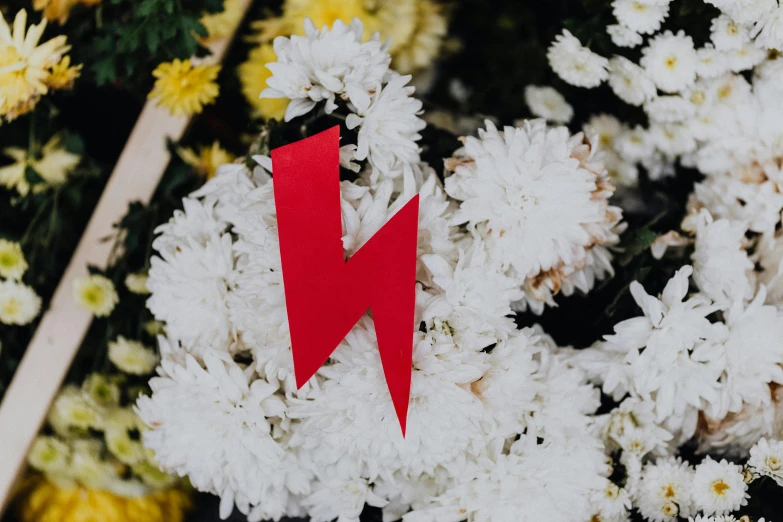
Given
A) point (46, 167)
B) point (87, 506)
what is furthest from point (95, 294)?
point (87, 506)

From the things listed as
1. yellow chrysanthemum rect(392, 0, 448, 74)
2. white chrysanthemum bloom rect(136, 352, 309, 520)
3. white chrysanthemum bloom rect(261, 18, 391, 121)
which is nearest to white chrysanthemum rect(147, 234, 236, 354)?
white chrysanthemum bloom rect(136, 352, 309, 520)

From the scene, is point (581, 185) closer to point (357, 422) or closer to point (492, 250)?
point (492, 250)

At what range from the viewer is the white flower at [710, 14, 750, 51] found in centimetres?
65

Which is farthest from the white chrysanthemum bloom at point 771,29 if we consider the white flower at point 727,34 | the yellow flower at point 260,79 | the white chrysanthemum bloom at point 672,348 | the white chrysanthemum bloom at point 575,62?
the yellow flower at point 260,79

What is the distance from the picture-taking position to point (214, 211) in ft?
2.08

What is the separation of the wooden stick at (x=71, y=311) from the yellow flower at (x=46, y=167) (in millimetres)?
66

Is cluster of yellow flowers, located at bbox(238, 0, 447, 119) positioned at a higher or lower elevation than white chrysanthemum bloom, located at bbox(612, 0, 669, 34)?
lower

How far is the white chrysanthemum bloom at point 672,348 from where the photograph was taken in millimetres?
574

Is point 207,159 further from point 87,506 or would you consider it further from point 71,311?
point 87,506

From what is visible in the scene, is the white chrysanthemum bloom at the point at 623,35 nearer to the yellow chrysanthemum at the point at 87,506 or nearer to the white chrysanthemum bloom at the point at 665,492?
the white chrysanthemum bloom at the point at 665,492

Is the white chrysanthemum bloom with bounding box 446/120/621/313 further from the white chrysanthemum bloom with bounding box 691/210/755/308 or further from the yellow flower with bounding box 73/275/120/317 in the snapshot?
the yellow flower with bounding box 73/275/120/317

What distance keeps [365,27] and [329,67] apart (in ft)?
0.85

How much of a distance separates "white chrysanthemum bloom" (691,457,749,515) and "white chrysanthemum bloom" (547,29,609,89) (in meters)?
0.43

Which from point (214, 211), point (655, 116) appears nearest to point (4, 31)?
point (214, 211)
